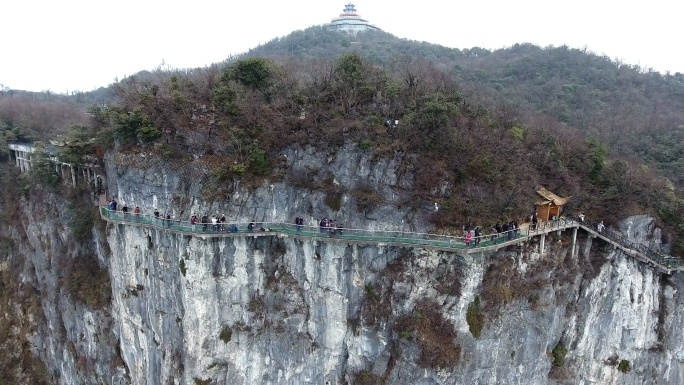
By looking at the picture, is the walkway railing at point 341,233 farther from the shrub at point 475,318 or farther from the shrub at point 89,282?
the shrub at point 89,282

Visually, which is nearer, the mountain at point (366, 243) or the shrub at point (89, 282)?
the mountain at point (366, 243)

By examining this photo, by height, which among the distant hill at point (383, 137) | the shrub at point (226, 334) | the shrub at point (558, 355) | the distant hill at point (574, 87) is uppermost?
the distant hill at point (574, 87)

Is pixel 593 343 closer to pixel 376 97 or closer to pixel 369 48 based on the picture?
pixel 376 97

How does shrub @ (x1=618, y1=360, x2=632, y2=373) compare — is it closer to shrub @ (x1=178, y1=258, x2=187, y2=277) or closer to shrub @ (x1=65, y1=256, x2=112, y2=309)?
shrub @ (x1=178, y1=258, x2=187, y2=277)

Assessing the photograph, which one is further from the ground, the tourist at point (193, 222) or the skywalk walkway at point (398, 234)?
the tourist at point (193, 222)

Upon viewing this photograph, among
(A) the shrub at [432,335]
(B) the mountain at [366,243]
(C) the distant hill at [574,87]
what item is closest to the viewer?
(A) the shrub at [432,335]

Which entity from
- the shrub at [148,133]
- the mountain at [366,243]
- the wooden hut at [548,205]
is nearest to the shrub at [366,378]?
the mountain at [366,243]

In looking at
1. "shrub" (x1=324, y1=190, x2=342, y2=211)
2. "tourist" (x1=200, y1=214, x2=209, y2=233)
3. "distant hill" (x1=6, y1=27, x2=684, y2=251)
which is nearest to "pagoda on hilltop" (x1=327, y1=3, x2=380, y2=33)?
"distant hill" (x1=6, y1=27, x2=684, y2=251)

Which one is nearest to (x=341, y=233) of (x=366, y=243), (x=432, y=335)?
(x=366, y=243)
